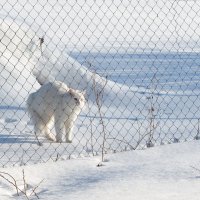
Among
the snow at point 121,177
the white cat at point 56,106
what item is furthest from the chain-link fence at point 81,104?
the snow at point 121,177

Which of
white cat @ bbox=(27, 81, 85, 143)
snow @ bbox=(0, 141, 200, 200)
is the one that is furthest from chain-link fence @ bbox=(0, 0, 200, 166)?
snow @ bbox=(0, 141, 200, 200)

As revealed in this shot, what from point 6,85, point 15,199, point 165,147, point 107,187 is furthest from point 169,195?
point 6,85

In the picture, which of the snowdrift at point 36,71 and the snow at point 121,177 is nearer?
the snow at point 121,177

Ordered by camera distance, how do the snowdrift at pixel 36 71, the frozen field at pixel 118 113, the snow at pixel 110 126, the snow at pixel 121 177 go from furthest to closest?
the snowdrift at pixel 36 71 < the frozen field at pixel 118 113 < the snow at pixel 110 126 < the snow at pixel 121 177

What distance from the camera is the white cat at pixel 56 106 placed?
25.4ft

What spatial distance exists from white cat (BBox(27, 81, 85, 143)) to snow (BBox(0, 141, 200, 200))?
9.46 feet

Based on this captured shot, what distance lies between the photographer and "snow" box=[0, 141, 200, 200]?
372 centimetres

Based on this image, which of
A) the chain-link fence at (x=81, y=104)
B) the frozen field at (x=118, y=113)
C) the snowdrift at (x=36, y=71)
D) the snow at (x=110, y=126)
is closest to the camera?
the snow at (x=110, y=126)

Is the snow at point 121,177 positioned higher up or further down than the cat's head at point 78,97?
further down

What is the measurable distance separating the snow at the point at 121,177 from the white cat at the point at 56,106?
2.88 metres

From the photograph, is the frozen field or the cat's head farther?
the cat's head

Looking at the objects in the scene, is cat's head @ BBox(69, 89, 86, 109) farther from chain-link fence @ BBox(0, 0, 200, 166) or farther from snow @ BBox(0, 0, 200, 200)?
snow @ BBox(0, 0, 200, 200)

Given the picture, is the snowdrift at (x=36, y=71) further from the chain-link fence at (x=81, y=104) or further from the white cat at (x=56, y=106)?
the white cat at (x=56, y=106)

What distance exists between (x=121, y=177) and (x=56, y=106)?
12.6 feet
